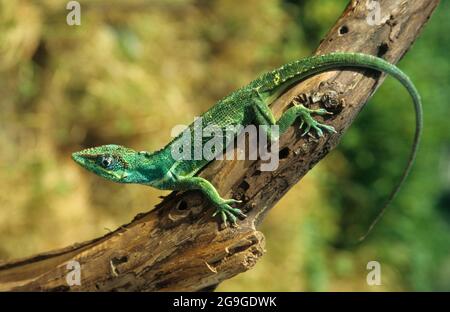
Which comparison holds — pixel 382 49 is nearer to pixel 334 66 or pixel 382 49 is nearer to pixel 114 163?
pixel 334 66

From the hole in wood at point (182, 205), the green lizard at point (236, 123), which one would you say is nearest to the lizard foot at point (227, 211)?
the green lizard at point (236, 123)

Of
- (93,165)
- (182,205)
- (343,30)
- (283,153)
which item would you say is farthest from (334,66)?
(93,165)

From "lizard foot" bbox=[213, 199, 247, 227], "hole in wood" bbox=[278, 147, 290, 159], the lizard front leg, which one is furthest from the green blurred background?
"hole in wood" bbox=[278, 147, 290, 159]

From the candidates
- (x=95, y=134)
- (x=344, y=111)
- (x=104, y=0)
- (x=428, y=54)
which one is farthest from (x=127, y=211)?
(x=428, y=54)

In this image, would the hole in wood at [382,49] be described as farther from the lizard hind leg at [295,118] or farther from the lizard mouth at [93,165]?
the lizard mouth at [93,165]

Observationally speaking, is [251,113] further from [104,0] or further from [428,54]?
[428,54]

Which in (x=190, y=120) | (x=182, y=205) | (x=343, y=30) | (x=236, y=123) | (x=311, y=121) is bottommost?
(x=182, y=205)

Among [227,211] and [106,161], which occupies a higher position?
[106,161]
